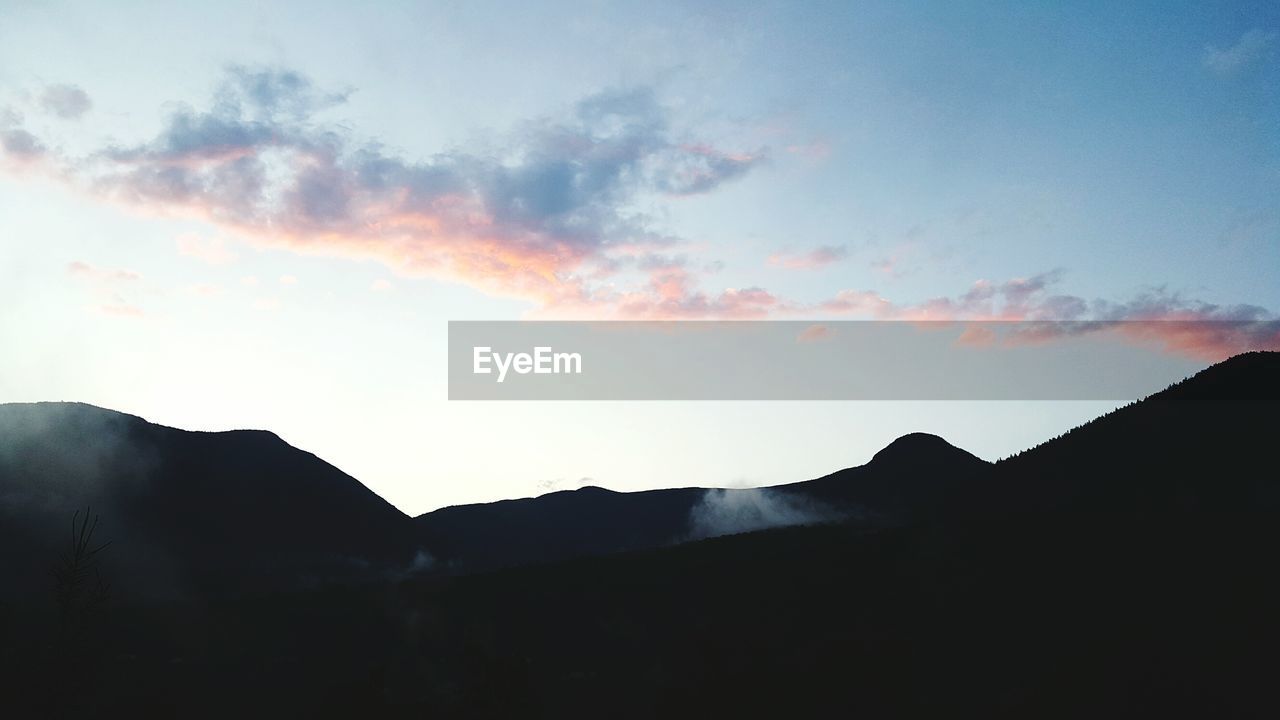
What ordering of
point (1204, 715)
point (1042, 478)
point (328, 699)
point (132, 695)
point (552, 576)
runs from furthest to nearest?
point (552, 576), point (1042, 478), point (132, 695), point (328, 699), point (1204, 715)

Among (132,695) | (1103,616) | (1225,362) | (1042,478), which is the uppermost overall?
(1225,362)

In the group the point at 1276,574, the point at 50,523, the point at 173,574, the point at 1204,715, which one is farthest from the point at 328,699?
the point at 50,523

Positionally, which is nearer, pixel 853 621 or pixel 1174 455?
pixel 853 621

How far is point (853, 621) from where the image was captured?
103125mm

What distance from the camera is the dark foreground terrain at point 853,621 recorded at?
251 ft

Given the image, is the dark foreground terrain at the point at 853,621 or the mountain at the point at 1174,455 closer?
the dark foreground terrain at the point at 853,621

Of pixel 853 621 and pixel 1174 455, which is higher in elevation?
pixel 1174 455

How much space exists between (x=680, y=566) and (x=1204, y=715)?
80203 millimetres

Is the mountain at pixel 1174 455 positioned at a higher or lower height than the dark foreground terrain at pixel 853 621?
higher

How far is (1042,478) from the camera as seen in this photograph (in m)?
130

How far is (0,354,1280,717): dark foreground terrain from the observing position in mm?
76625

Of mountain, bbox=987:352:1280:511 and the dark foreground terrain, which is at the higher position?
mountain, bbox=987:352:1280:511

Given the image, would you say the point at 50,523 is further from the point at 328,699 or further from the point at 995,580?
the point at 995,580

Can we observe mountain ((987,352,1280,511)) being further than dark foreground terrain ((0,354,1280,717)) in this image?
Yes
